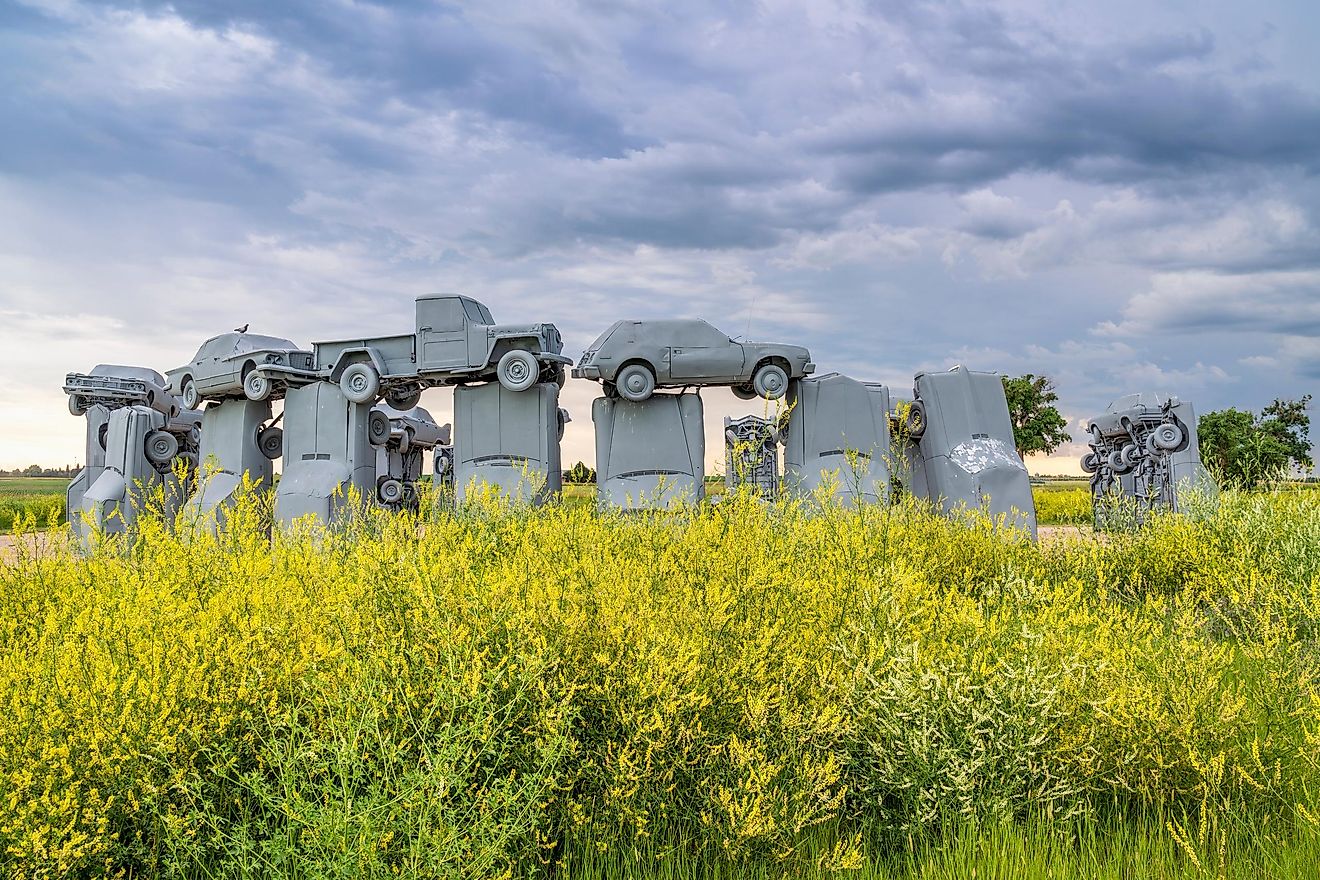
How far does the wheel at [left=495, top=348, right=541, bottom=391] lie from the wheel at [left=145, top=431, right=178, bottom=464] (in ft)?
20.4

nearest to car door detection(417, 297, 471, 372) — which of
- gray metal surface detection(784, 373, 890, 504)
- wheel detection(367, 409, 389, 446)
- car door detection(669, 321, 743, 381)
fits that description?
wheel detection(367, 409, 389, 446)

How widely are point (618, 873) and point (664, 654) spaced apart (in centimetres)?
71

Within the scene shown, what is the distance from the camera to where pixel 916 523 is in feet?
24.5

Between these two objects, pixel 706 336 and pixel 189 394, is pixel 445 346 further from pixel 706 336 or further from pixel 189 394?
pixel 189 394

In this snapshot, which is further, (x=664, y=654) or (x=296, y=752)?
(x=664, y=654)

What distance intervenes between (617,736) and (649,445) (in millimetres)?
7572

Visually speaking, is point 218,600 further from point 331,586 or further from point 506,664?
point 506,664

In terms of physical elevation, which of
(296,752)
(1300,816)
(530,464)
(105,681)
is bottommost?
(1300,816)

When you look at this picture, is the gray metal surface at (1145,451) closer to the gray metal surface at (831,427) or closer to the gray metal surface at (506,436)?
the gray metal surface at (831,427)

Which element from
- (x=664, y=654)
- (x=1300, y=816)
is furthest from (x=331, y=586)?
(x=1300, y=816)

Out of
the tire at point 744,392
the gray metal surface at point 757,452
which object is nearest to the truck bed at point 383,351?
the tire at point 744,392

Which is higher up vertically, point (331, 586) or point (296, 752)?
point (331, 586)

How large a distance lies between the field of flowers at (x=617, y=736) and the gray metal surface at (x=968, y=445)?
7.36 meters

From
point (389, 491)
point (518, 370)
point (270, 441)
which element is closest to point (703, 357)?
point (518, 370)
